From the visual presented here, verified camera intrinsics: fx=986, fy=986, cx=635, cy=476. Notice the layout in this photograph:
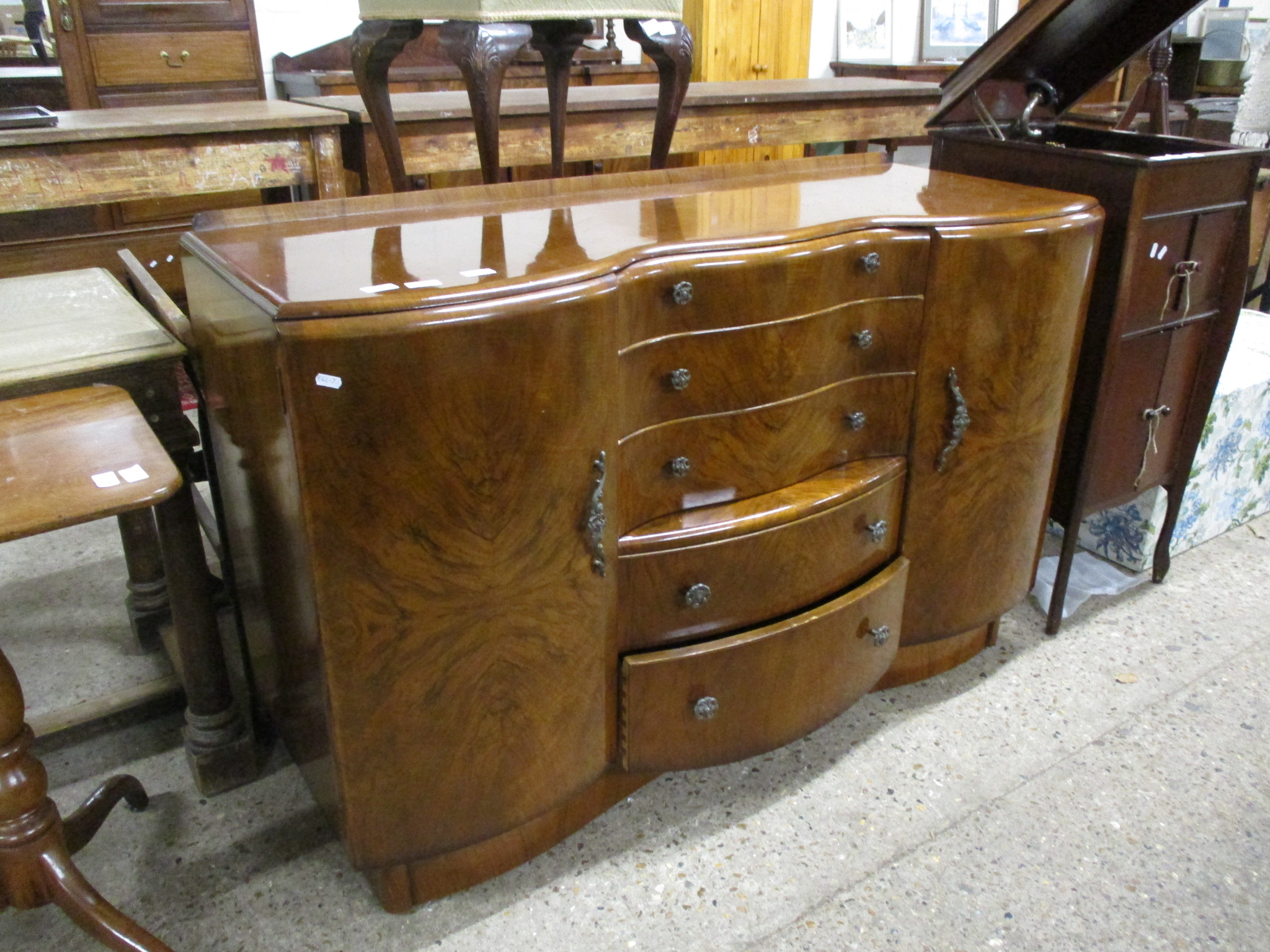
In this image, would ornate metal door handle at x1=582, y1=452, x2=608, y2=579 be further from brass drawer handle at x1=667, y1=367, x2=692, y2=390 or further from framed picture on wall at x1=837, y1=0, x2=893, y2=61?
framed picture on wall at x1=837, y1=0, x2=893, y2=61

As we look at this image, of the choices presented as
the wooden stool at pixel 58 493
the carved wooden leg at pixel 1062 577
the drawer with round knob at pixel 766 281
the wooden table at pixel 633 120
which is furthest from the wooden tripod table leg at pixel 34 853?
the carved wooden leg at pixel 1062 577

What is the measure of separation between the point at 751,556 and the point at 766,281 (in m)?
0.37

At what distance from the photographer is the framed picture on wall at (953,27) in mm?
5559

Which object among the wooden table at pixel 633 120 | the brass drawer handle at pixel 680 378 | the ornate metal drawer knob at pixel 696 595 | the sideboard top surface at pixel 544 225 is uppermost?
the wooden table at pixel 633 120

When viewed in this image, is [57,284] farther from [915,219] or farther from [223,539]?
[915,219]

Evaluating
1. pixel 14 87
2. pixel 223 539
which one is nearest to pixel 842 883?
pixel 223 539

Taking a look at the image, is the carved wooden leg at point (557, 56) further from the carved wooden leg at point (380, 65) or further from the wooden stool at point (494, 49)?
the carved wooden leg at point (380, 65)

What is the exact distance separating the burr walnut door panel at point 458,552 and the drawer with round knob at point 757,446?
95mm

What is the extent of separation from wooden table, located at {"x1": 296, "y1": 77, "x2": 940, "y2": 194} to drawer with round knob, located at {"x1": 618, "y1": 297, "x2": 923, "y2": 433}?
0.92 meters

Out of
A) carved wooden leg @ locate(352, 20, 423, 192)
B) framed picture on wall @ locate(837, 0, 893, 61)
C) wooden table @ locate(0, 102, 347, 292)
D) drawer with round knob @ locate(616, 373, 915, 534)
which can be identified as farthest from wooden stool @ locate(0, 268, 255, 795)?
framed picture on wall @ locate(837, 0, 893, 61)

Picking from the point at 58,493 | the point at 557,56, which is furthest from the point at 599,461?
the point at 557,56

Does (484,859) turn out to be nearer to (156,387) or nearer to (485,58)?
(156,387)

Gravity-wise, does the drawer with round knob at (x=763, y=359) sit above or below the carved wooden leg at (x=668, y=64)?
below

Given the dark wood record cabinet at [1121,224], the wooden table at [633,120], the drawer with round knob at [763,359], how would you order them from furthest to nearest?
the wooden table at [633,120] < the dark wood record cabinet at [1121,224] < the drawer with round knob at [763,359]
